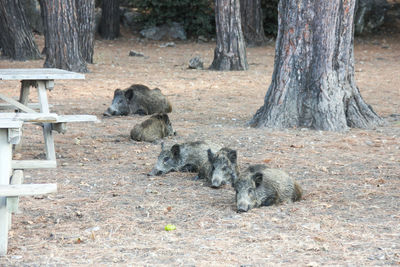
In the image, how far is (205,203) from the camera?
5918mm

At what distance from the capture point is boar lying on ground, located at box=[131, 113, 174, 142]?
8711mm

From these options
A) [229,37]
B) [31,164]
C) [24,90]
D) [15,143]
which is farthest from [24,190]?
[229,37]

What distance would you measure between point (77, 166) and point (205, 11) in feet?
66.8

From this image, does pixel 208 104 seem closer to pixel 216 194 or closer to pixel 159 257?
pixel 216 194

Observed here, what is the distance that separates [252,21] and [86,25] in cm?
822

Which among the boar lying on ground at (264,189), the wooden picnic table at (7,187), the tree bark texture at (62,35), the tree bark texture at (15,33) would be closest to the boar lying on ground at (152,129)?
the boar lying on ground at (264,189)

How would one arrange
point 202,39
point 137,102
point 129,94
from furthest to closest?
point 202,39 → point 137,102 → point 129,94

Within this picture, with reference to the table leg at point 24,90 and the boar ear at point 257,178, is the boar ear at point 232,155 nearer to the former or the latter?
the boar ear at point 257,178

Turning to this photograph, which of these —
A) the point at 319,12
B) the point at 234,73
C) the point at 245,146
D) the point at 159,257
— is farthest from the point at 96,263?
the point at 234,73

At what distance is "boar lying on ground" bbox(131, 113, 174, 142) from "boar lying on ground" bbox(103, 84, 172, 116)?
2062mm

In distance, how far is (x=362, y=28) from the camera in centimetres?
2588

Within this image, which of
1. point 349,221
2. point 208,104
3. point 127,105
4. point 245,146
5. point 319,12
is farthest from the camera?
point 208,104

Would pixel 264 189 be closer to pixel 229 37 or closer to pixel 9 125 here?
pixel 9 125

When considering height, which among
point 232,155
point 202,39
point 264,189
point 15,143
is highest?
point 15,143
